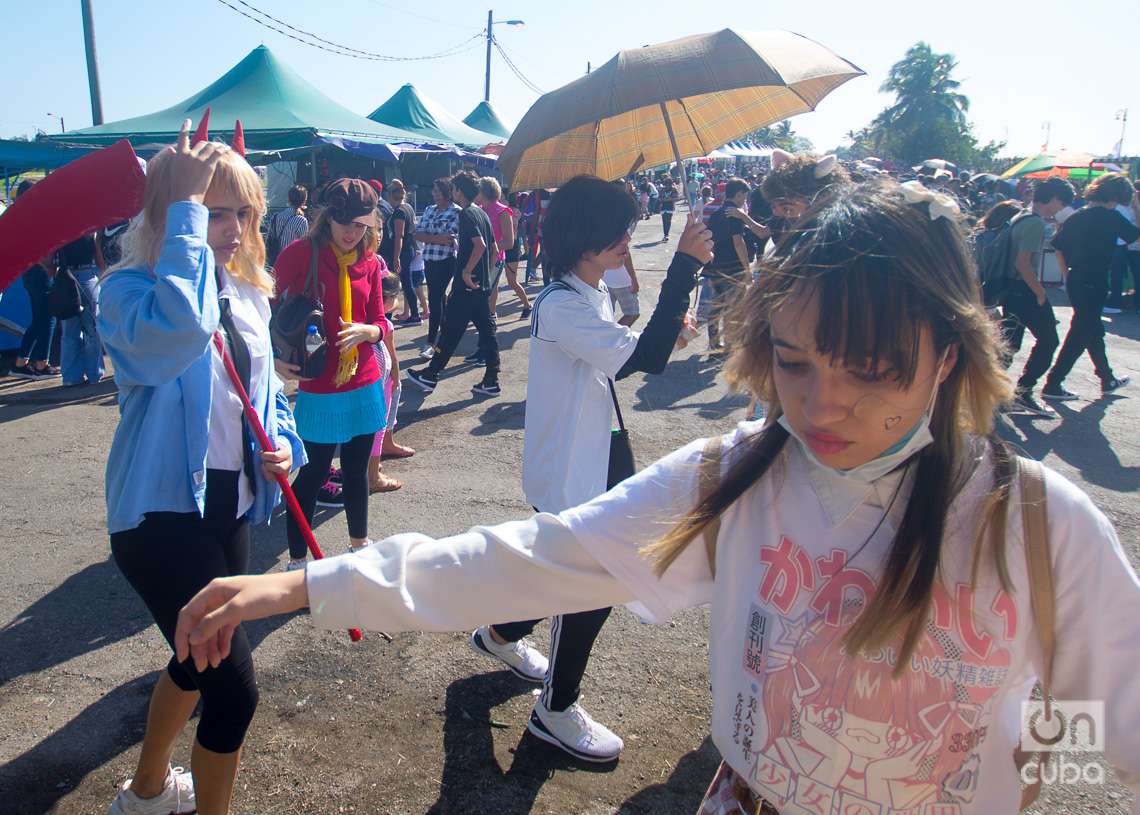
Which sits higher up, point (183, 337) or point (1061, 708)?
point (183, 337)

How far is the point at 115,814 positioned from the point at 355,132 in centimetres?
1466

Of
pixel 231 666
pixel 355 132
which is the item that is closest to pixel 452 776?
pixel 231 666

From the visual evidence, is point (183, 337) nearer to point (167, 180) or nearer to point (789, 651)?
point (167, 180)

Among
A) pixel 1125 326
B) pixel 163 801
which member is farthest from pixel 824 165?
pixel 1125 326

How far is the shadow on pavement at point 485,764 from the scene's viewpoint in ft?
9.00

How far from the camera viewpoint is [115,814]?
8.36ft

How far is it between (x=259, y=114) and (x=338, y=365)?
12.3m

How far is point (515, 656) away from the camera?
3.38m

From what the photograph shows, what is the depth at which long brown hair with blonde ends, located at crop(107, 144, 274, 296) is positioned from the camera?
228 cm

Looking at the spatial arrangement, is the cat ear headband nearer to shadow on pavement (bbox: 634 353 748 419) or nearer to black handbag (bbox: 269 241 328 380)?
black handbag (bbox: 269 241 328 380)

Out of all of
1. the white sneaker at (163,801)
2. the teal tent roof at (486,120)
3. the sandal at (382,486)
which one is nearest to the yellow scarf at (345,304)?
the sandal at (382,486)

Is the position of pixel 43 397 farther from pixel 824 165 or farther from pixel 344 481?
pixel 824 165

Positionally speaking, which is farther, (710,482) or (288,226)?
(288,226)

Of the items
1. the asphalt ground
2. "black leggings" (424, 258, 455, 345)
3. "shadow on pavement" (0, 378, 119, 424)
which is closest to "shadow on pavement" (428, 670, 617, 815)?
the asphalt ground
